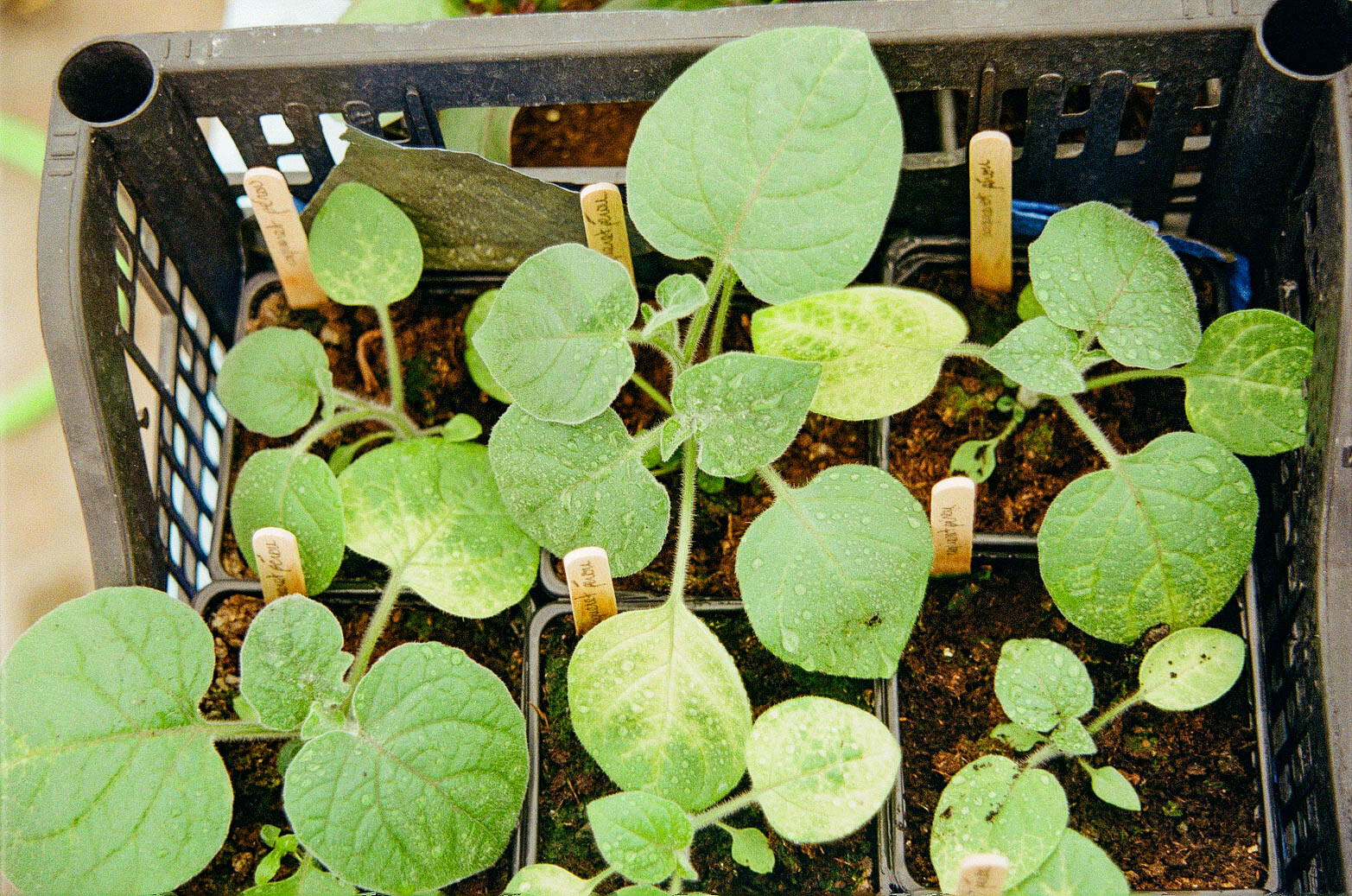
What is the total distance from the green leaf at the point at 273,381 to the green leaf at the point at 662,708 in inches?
16.6

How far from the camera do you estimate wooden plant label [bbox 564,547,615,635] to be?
0.97 metres

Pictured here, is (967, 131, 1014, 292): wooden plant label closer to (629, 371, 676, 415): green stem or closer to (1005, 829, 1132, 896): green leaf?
(629, 371, 676, 415): green stem

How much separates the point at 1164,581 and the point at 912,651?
25 centimetres

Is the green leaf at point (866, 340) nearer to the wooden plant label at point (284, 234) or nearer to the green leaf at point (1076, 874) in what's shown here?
the green leaf at point (1076, 874)

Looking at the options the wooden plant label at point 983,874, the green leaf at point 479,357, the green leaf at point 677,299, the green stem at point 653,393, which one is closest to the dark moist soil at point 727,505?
the green stem at point 653,393

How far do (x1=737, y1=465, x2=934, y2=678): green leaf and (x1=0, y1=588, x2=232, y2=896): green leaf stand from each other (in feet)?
1.68

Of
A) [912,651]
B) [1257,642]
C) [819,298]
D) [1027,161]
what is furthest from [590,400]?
[1257,642]

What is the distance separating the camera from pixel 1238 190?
1.11 meters

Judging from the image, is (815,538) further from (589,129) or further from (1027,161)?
(589,129)

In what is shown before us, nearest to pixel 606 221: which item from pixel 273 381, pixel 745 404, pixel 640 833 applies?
pixel 745 404

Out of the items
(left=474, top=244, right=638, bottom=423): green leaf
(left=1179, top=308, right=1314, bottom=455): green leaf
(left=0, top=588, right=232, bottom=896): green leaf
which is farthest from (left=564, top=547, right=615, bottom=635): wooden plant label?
(left=1179, top=308, right=1314, bottom=455): green leaf

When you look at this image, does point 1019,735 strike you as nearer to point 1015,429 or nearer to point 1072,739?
point 1072,739

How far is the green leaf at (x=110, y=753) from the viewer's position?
2.91ft

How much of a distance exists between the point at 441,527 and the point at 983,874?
1.97 ft
